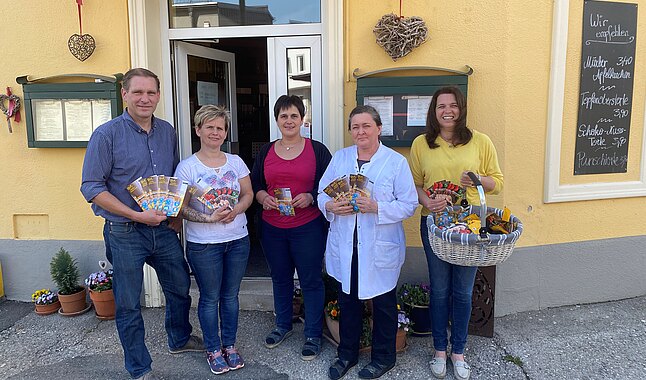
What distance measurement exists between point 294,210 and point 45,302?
2659mm

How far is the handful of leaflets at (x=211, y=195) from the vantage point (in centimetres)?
312

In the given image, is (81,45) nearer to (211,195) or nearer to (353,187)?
(211,195)

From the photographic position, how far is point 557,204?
4.34 metres

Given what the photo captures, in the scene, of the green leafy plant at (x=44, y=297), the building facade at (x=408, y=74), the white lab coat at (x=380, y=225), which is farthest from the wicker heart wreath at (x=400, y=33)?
the green leafy plant at (x=44, y=297)

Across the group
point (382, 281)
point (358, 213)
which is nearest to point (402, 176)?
point (358, 213)

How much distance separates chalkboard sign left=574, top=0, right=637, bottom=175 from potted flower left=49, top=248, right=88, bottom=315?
15.4ft

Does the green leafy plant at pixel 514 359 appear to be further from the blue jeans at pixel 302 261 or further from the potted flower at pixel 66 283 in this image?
the potted flower at pixel 66 283

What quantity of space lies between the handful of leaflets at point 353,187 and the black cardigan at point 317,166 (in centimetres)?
54

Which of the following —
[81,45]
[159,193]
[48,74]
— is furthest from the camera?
[48,74]

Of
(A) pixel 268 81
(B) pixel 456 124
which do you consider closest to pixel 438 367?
(B) pixel 456 124

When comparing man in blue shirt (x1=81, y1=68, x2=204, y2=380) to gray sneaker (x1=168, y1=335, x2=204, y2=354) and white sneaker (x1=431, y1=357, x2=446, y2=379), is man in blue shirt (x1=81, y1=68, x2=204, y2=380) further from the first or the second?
white sneaker (x1=431, y1=357, x2=446, y2=379)

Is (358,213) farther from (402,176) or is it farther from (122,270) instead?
(122,270)

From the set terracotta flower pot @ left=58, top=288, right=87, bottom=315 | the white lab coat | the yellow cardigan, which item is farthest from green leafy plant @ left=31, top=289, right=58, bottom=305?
the yellow cardigan

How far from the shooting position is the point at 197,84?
15.9 ft
